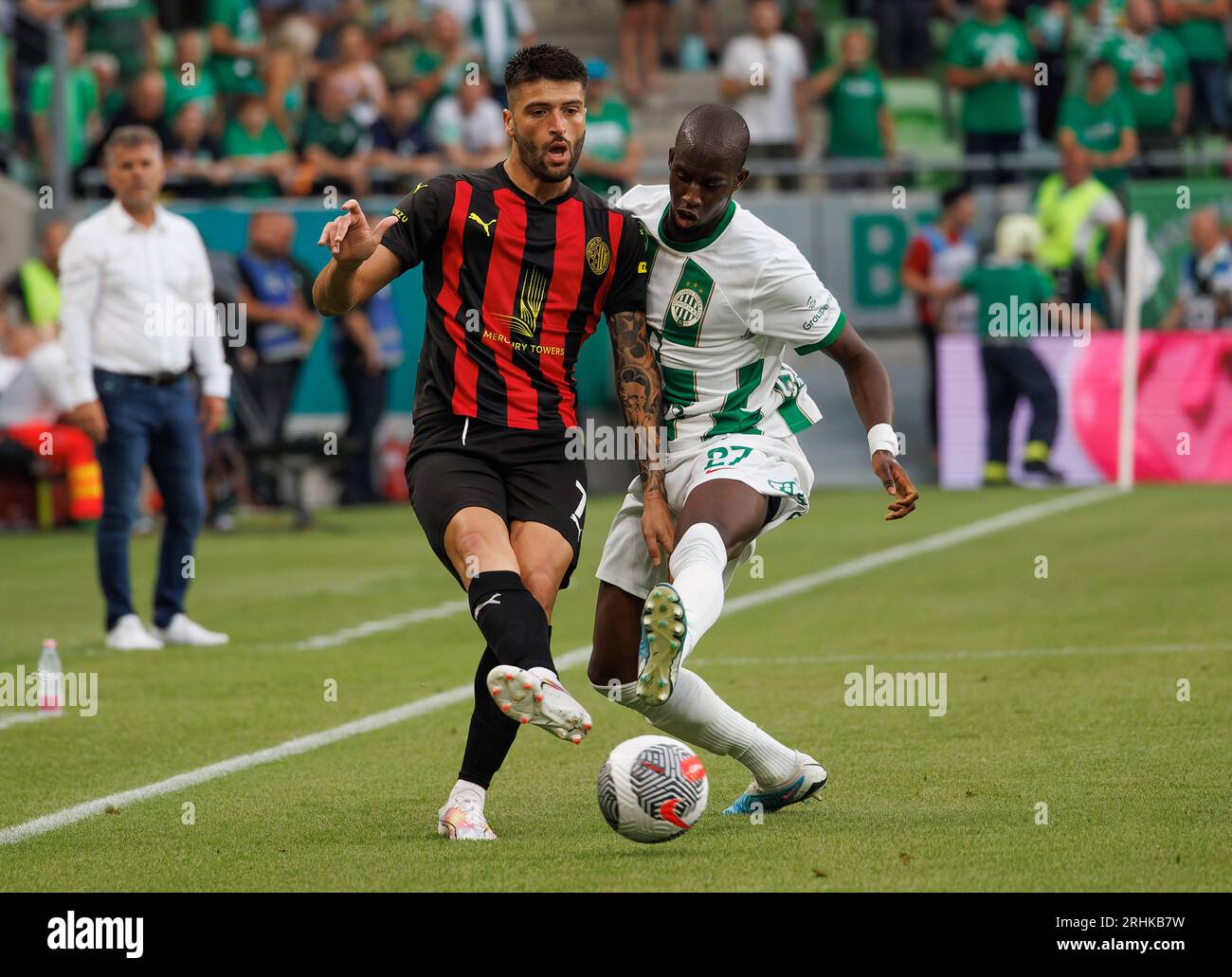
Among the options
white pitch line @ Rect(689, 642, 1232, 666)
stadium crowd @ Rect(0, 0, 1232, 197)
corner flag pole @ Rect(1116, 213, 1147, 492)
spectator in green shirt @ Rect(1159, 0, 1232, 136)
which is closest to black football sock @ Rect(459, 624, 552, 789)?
white pitch line @ Rect(689, 642, 1232, 666)

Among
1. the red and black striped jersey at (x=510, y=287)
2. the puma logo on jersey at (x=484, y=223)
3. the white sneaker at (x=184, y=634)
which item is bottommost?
the white sneaker at (x=184, y=634)

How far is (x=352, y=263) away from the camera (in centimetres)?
576

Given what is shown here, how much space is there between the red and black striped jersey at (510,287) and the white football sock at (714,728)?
872mm

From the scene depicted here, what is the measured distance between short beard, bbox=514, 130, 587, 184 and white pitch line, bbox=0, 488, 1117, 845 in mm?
2404

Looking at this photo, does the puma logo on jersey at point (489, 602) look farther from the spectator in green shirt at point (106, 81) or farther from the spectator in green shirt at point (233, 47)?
the spectator in green shirt at point (106, 81)

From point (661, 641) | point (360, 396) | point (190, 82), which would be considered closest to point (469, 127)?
point (190, 82)

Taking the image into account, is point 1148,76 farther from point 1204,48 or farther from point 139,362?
point 139,362

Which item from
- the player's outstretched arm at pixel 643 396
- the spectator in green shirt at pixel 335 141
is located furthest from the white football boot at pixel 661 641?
the spectator in green shirt at pixel 335 141

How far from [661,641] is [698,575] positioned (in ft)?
1.03

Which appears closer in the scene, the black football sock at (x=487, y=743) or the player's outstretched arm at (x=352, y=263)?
the player's outstretched arm at (x=352, y=263)

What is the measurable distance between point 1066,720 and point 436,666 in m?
3.27

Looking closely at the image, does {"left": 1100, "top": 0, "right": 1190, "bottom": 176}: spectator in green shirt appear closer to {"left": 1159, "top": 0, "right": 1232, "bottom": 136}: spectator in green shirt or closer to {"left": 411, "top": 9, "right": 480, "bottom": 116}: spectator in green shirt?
{"left": 1159, "top": 0, "right": 1232, "bottom": 136}: spectator in green shirt

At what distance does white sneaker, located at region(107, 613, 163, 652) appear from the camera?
10562 millimetres

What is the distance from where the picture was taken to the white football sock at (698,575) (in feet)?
18.3
